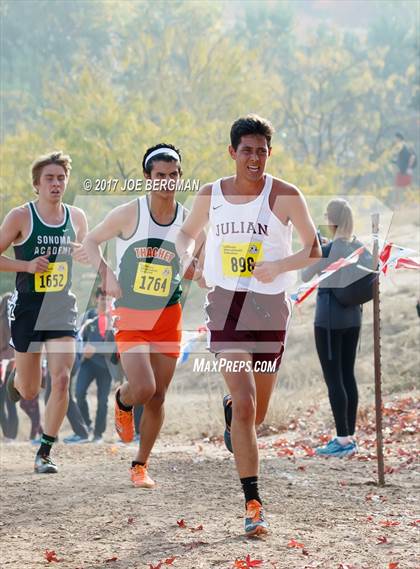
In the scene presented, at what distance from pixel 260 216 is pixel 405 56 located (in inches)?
2455

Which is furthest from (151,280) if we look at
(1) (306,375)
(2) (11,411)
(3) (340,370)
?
(1) (306,375)

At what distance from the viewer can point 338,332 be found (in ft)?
31.0

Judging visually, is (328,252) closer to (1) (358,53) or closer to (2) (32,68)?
(2) (32,68)

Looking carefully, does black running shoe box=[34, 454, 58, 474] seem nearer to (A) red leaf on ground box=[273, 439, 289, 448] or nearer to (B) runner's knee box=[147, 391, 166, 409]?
(B) runner's knee box=[147, 391, 166, 409]

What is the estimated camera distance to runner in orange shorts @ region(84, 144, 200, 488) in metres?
7.20

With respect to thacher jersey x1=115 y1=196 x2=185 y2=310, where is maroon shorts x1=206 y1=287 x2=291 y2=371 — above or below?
below

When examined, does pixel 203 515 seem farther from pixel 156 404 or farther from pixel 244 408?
pixel 156 404

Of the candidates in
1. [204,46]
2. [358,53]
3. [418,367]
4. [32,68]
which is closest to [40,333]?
[418,367]

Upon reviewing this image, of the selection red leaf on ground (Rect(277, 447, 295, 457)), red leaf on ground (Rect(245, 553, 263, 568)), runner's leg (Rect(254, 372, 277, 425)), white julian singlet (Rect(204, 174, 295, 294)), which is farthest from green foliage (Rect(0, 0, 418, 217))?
red leaf on ground (Rect(245, 553, 263, 568))

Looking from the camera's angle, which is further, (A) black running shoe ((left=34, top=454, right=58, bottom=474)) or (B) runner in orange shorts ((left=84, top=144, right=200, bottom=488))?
(A) black running shoe ((left=34, top=454, right=58, bottom=474))

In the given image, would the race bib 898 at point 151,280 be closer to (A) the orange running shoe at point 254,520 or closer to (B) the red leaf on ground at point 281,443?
(A) the orange running shoe at point 254,520

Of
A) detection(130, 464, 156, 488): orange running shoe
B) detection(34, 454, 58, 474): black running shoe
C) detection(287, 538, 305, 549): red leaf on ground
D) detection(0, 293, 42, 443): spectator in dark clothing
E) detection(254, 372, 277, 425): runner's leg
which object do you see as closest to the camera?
detection(287, 538, 305, 549): red leaf on ground

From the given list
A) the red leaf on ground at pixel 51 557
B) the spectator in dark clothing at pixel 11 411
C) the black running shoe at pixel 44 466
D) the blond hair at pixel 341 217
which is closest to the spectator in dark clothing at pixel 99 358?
the spectator in dark clothing at pixel 11 411

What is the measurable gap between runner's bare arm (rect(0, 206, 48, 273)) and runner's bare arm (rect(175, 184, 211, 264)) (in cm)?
146
